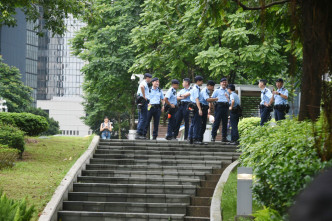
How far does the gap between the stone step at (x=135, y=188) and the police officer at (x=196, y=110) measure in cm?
448

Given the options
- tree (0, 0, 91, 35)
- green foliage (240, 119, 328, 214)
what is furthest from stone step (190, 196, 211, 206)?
tree (0, 0, 91, 35)

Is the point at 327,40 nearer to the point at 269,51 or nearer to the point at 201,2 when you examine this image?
the point at 201,2

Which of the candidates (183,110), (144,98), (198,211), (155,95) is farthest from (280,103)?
(198,211)

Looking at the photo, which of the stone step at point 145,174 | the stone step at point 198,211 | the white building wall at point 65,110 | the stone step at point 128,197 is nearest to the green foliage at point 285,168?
the stone step at point 198,211

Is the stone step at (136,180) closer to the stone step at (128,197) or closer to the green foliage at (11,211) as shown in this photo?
the stone step at (128,197)

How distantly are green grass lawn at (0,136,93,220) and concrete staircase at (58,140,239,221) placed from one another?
561 millimetres

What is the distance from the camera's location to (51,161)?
648 inches

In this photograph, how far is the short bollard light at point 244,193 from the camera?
886 centimetres

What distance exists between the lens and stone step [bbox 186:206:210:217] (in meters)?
11.6

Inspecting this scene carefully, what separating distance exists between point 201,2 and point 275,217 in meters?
4.01

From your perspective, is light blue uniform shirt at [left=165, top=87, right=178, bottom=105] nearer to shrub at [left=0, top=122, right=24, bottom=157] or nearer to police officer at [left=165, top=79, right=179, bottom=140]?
police officer at [left=165, top=79, right=179, bottom=140]

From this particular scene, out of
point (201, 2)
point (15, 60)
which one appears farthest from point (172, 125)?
point (15, 60)

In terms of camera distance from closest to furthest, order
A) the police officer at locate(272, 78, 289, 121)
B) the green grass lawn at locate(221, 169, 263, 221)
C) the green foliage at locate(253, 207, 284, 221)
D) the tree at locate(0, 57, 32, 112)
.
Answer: the green foliage at locate(253, 207, 284, 221) → the green grass lawn at locate(221, 169, 263, 221) → the police officer at locate(272, 78, 289, 121) → the tree at locate(0, 57, 32, 112)

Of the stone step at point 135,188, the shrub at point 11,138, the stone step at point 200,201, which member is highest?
the shrub at point 11,138
